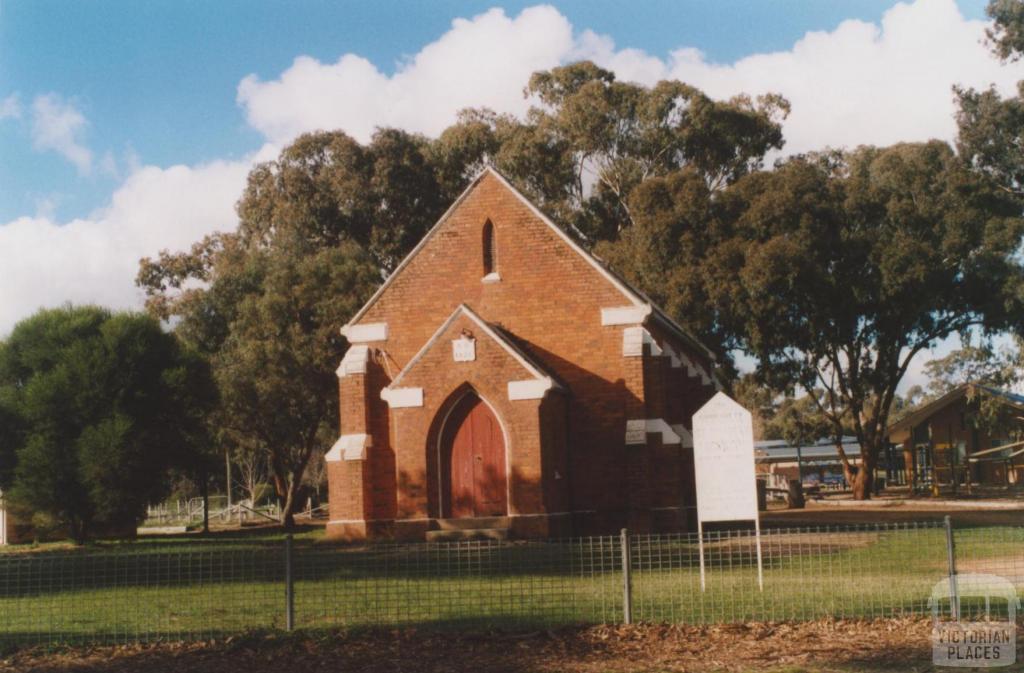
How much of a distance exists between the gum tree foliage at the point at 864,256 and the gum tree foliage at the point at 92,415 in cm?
2067

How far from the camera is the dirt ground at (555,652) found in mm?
10719

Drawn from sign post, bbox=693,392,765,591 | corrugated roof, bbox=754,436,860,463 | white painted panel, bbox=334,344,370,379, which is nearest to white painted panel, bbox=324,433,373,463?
white painted panel, bbox=334,344,370,379

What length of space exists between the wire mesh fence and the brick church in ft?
24.6

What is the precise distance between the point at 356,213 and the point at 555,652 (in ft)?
156

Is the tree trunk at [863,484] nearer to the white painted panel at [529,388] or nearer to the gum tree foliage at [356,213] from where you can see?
the gum tree foliage at [356,213]

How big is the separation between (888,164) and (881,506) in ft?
45.9

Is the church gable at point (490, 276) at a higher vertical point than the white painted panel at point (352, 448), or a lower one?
higher

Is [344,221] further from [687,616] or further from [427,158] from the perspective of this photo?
[687,616]

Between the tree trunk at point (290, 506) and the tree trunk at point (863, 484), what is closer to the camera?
the tree trunk at point (290, 506)

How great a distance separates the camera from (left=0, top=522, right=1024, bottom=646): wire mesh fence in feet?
43.3

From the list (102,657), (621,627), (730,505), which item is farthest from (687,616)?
(102,657)

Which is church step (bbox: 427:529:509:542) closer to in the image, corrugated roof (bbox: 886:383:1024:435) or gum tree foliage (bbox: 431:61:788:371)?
gum tree foliage (bbox: 431:61:788:371)

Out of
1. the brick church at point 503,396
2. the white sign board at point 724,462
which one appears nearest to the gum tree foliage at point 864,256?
the brick church at point 503,396

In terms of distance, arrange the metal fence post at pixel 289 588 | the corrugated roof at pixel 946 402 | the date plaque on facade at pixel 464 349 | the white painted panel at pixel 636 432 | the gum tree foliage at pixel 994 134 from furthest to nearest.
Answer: the corrugated roof at pixel 946 402 < the gum tree foliage at pixel 994 134 < the white painted panel at pixel 636 432 < the date plaque on facade at pixel 464 349 < the metal fence post at pixel 289 588
